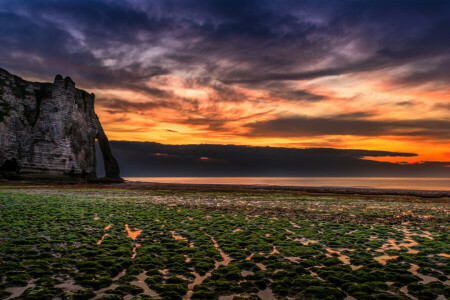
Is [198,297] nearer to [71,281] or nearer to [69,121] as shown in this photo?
[71,281]

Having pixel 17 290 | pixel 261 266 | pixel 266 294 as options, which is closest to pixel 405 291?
pixel 266 294

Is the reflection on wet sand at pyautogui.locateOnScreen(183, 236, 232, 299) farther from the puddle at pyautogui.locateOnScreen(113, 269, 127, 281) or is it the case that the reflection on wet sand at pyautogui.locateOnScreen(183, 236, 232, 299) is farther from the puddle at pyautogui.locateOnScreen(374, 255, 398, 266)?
the puddle at pyautogui.locateOnScreen(374, 255, 398, 266)

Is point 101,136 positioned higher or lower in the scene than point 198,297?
higher

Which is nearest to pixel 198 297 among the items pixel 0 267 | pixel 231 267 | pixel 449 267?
pixel 231 267

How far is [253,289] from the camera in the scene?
689 cm

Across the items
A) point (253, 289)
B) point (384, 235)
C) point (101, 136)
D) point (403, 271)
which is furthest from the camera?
point (101, 136)

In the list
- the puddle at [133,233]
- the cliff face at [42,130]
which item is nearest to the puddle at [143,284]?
the puddle at [133,233]

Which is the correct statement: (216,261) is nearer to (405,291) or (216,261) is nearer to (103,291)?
(103,291)

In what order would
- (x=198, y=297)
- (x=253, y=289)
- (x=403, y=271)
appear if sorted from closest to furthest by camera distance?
(x=198, y=297)
(x=253, y=289)
(x=403, y=271)

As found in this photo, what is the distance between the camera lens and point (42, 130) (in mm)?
64125

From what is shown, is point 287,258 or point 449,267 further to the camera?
point 287,258

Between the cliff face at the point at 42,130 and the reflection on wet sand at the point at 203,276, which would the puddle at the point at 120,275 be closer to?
the reflection on wet sand at the point at 203,276

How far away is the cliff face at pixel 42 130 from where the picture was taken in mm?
59156

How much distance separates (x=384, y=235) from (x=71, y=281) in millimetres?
13811
